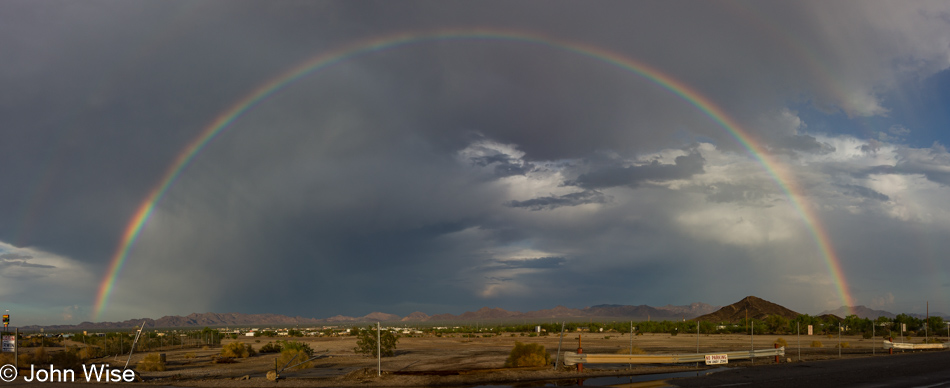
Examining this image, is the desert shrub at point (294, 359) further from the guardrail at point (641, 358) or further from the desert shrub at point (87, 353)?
the guardrail at point (641, 358)

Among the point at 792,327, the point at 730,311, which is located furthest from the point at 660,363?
the point at 730,311

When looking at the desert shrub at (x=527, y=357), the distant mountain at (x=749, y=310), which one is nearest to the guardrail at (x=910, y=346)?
the desert shrub at (x=527, y=357)

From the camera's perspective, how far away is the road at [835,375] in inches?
871

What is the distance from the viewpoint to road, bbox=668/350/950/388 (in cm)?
2213

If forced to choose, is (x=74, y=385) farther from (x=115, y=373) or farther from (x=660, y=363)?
(x=660, y=363)

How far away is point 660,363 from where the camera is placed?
3088 cm

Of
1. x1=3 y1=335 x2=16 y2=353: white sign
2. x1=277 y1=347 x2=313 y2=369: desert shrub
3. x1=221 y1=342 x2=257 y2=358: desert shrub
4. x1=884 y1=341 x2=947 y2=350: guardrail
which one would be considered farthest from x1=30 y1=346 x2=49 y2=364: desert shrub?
x1=884 y1=341 x2=947 y2=350: guardrail

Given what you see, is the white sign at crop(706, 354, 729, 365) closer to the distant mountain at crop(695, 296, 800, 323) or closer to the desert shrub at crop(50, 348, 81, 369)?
the desert shrub at crop(50, 348, 81, 369)

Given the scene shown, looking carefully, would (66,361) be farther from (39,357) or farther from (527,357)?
(527,357)

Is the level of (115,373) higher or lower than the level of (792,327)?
higher

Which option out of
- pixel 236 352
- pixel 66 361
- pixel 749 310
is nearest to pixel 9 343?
pixel 66 361

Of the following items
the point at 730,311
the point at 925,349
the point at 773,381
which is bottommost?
the point at 730,311

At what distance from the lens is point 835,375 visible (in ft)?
83.1

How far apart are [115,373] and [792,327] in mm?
91125
